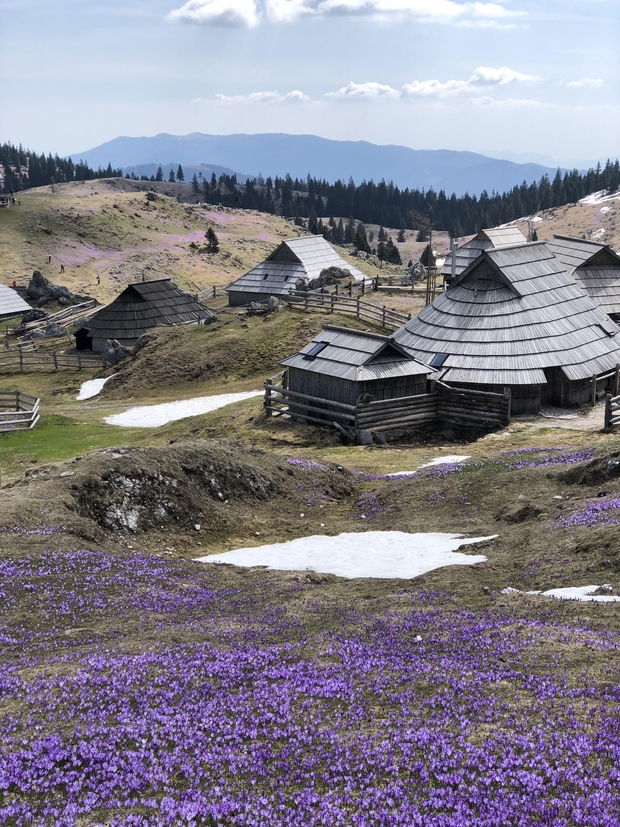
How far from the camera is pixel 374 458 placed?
105 feet

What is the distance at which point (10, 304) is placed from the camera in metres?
83.3

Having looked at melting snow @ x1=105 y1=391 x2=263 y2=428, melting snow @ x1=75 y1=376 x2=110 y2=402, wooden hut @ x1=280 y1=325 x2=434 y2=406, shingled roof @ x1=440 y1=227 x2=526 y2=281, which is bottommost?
melting snow @ x1=75 y1=376 x2=110 y2=402

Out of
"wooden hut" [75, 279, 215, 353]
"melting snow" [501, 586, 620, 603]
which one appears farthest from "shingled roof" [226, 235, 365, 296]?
"melting snow" [501, 586, 620, 603]

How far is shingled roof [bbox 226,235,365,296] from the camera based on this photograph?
242 ft

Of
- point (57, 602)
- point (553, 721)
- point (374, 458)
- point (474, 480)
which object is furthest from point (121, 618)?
point (374, 458)

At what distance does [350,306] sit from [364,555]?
43449mm

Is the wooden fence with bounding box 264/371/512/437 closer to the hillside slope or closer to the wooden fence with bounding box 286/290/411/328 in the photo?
the wooden fence with bounding box 286/290/411/328

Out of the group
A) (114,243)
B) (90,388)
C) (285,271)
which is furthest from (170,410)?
(114,243)

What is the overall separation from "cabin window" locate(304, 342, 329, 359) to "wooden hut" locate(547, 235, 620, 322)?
20.7 meters

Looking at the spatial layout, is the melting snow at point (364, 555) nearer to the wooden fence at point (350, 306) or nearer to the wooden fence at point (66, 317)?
the wooden fence at point (350, 306)

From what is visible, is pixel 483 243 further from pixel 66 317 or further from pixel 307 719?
pixel 307 719

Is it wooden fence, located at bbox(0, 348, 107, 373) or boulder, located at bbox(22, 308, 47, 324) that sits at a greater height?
boulder, located at bbox(22, 308, 47, 324)

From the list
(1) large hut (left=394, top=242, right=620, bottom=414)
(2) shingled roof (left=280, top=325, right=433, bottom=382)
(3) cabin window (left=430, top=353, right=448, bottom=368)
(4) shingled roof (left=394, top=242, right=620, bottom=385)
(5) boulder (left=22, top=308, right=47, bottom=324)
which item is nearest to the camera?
(2) shingled roof (left=280, top=325, right=433, bottom=382)

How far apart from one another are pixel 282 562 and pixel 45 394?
137ft
